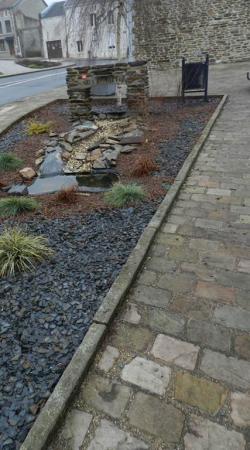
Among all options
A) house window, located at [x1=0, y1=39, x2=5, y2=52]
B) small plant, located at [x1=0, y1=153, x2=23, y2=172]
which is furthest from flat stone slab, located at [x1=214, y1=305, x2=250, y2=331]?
house window, located at [x1=0, y1=39, x2=5, y2=52]

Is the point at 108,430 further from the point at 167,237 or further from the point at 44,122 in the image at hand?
the point at 44,122

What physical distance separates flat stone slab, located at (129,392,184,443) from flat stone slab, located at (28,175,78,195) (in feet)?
10.8

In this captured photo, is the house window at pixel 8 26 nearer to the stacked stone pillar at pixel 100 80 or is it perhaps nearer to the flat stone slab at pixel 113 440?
the stacked stone pillar at pixel 100 80

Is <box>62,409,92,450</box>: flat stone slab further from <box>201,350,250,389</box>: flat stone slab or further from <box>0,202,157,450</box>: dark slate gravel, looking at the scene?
<box>201,350,250,389</box>: flat stone slab

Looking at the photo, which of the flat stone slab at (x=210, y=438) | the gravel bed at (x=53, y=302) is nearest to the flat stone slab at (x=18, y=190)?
the gravel bed at (x=53, y=302)

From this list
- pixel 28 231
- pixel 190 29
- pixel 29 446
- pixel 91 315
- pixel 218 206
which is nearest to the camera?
pixel 29 446

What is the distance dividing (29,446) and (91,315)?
3.19ft

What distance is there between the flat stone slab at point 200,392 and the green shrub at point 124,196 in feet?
8.00

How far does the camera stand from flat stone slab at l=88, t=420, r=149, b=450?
165 cm

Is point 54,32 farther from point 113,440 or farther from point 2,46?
point 113,440

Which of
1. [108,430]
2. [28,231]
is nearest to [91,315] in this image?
[108,430]

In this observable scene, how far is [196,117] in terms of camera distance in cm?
771

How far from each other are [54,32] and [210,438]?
4180 centimetres

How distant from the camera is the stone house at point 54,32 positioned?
35.2m
